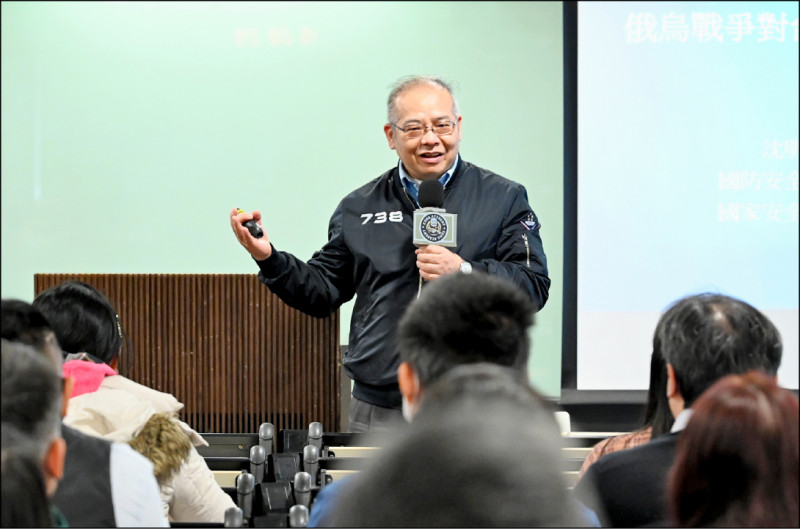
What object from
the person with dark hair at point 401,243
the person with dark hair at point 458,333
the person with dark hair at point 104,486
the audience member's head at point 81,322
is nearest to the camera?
the person with dark hair at point 458,333

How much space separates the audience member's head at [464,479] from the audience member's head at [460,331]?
64 cm

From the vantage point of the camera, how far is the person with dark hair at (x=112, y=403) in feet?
7.55

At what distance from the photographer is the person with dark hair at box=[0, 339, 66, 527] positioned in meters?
1.52

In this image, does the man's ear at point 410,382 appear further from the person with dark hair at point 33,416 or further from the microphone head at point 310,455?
the microphone head at point 310,455

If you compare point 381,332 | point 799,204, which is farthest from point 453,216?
point 799,204

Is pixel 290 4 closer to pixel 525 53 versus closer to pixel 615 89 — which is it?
pixel 525 53

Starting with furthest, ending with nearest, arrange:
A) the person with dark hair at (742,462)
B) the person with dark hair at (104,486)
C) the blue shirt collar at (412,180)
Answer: the blue shirt collar at (412,180) → the person with dark hair at (104,486) → the person with dark hair at (742,462)

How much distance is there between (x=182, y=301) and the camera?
12.9ft

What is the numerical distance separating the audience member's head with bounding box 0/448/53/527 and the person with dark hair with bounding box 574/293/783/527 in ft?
3.21

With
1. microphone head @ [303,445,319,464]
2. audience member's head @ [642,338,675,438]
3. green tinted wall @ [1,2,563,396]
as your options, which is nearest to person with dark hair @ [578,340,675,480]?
audience member's head @ [642,338,675,438]

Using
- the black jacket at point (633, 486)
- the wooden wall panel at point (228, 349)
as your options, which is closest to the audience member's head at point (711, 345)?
the black jacket at point (633, 486)

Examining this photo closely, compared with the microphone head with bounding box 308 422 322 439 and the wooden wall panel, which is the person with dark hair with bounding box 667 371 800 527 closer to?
the microphone head with bounding box 308 422 322 439

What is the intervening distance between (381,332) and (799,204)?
3048 millimetres

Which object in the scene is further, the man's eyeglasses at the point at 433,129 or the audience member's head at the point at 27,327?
the man's eyeglasses at the point at 433,129
